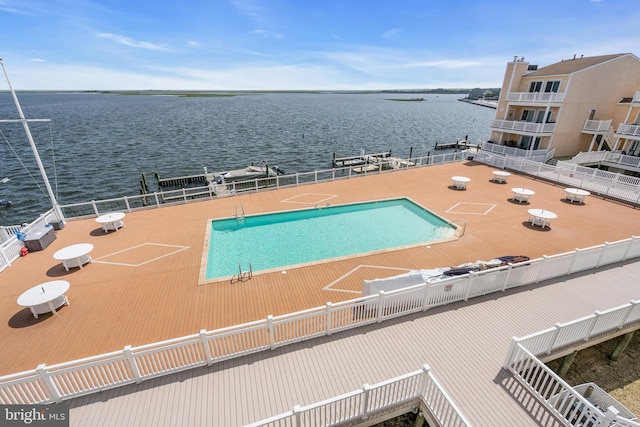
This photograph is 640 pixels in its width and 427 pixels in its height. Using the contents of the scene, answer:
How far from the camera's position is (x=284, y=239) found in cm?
1518

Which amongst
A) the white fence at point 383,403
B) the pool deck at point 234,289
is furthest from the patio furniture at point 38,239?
the white fence at point 383,403

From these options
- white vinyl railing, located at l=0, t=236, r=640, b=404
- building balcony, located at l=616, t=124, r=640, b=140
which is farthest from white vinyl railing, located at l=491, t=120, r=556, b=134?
white vinyl railing, located at l=0, t=236, r=640, b=404

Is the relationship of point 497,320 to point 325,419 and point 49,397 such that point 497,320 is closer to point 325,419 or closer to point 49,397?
point 325,419

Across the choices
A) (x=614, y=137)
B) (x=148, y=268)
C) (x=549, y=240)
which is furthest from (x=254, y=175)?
(x=614, y=137)

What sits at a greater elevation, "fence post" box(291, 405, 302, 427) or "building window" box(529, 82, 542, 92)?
"building window" box(529, 82, 542, 92)

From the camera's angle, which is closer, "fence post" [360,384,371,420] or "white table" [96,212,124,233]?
"fence post" [360,384,371,420]

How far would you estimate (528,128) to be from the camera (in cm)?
2712

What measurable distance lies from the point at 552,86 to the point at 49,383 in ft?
126

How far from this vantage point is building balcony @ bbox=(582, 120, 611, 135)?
2698 cm

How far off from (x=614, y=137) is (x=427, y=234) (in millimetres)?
27218

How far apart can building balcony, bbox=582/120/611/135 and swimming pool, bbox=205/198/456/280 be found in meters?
23.4

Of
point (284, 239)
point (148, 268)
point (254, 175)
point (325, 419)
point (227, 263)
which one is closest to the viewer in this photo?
point (325, 419)

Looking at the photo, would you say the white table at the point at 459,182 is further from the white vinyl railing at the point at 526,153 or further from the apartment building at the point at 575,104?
the apartment building at the point at 575,104

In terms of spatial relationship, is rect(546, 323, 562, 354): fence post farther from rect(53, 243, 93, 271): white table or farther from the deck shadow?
rect(53, 243, 93, 271): white table
